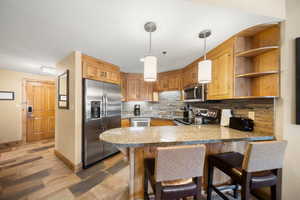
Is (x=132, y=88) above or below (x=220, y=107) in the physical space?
above

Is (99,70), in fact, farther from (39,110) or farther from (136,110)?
(39,110)

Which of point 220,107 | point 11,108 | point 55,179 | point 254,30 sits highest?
point 254,30

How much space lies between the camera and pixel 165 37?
1.81 metres

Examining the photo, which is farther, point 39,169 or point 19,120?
point 19,120

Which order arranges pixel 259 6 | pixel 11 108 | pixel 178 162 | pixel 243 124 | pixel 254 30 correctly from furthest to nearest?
pixel 11 108 → pixel 243 124 → pixel 254 30 → pixel 259 6 → pixel 178 162

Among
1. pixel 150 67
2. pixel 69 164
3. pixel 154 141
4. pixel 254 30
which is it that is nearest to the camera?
pixel 154 141

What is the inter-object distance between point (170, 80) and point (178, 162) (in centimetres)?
304

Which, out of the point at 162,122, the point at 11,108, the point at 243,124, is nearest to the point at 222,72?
the point at 243,124

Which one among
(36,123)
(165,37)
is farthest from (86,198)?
(36,123)

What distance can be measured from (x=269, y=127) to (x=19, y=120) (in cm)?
625

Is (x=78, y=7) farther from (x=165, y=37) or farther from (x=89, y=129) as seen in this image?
(x=89, y=129)

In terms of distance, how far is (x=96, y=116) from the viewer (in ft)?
8.56

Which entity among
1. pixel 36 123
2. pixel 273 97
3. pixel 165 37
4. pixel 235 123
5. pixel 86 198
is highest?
pixel 165 37

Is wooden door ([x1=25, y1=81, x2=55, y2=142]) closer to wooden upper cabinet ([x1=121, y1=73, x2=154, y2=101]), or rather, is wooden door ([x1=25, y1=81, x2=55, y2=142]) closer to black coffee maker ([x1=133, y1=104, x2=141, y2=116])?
wooden upper cabinet ([x1=121, y1=73, x2=154, y2=101])
